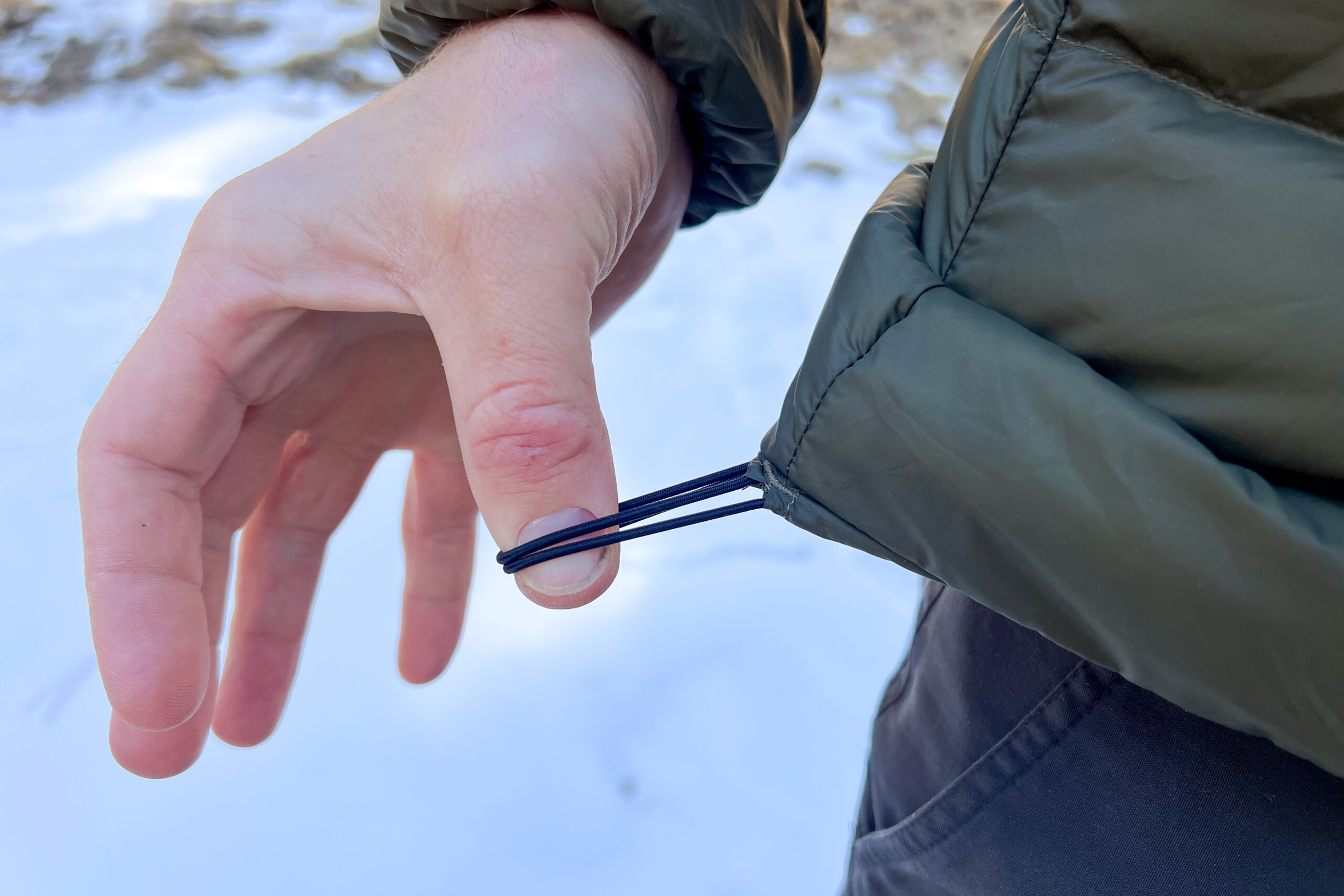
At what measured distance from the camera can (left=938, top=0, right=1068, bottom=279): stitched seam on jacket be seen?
0.54 metres

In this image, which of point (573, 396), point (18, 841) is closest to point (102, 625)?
point (573, 396)

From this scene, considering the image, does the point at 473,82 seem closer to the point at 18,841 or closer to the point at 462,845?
the point at 462,845

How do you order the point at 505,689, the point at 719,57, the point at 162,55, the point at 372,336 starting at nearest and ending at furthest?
1. the point at 719,57
2. the point at 372,336
3. the point at 505,689
4. the point at 162,55

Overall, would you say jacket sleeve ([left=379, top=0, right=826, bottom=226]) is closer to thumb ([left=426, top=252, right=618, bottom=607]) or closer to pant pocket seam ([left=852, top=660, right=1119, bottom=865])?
thumb ([left=426, top=252, right=618, bottom=607])

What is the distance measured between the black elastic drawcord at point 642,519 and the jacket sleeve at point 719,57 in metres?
0.38

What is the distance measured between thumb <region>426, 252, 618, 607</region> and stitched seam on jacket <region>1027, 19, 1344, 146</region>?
387 millimetres

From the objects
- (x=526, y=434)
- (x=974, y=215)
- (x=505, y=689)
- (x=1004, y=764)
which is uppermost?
(x=974, y=215)

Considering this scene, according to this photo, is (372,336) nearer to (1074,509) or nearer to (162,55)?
(1074,509)

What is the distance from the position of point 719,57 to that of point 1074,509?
0.51 m

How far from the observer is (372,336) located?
0.92 m

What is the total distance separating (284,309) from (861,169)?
1.38 meters

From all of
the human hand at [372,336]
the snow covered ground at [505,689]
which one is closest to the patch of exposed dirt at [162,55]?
the snow covered ground at [505,689]

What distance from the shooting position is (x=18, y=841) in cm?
104

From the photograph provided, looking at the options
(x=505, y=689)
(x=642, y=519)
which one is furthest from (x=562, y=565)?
(x=505, y=689)
